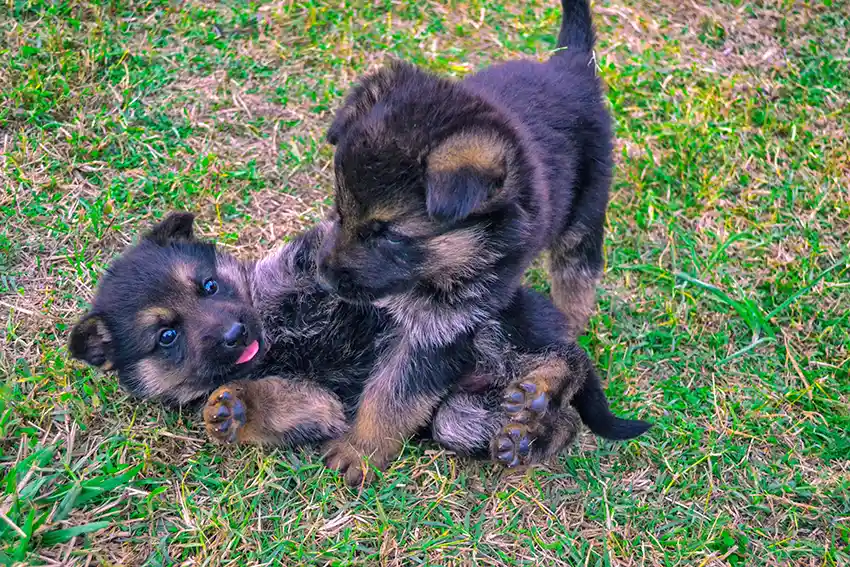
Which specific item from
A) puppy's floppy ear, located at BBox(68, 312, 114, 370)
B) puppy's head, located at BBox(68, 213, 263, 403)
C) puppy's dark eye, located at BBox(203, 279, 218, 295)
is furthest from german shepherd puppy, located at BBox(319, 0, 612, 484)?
puppy's floppy ear, located at BBox(68, 312, 114, 370)

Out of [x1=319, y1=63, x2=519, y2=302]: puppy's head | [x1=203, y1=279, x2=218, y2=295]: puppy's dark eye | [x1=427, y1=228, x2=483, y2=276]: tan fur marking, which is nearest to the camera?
[x1=319, y1=63, x2=519, y2=302]: puppy's head

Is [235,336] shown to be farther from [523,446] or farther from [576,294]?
[576,294]

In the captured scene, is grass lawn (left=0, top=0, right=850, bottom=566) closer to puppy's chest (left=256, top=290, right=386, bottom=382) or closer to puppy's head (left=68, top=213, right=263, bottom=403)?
puppy's head (left=68, top=213, right=263, bottom=403)

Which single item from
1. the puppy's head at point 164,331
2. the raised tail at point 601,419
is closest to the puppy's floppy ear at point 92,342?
the puppy's head at point 164,331

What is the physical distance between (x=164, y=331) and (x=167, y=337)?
0.03 meters

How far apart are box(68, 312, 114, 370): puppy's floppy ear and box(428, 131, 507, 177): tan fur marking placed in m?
1.66

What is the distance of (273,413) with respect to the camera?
3146 mm

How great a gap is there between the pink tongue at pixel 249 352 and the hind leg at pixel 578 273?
1.66m

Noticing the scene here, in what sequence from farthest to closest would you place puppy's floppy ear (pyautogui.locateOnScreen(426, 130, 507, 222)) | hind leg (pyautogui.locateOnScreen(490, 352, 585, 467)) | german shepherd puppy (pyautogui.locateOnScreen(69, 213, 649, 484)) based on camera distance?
german shepherd puppy (pyautogui.locateOnScreen(69, 213, 649, 484))
hind leg (pyautogui.locateOnScreen(490, 352, 585, 467))
puppy's floppy ear (pyautogui.locateOnScreen(426, 130, 507, 222))

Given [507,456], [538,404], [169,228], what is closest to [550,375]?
[538,404]

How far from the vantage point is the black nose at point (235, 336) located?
3092mm

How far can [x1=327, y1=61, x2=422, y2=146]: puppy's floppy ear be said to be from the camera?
9.86 feet

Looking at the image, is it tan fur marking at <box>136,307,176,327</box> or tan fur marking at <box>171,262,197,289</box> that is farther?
tan fur marking at <box>171,262,197,289</box>

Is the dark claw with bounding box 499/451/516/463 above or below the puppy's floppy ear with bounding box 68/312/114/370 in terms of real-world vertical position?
below
